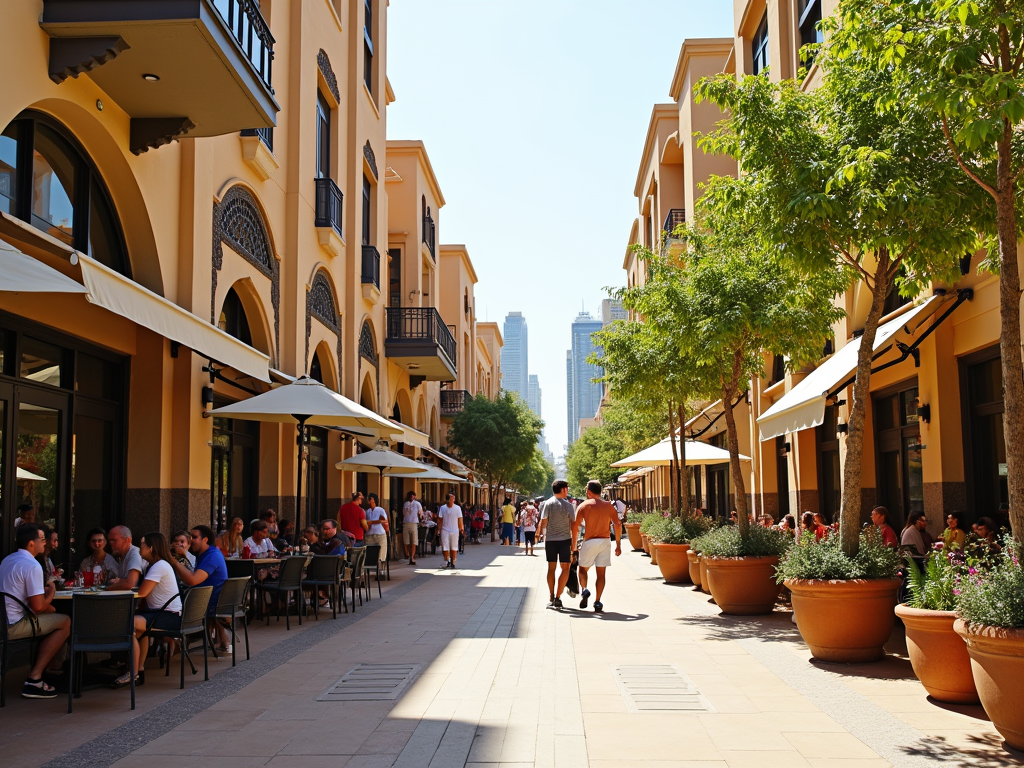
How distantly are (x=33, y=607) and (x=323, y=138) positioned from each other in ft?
48.4

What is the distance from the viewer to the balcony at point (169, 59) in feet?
27.4

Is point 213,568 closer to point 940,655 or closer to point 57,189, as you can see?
point 57,189

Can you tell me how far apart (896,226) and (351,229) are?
601 inches

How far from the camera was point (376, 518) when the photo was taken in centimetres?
1889

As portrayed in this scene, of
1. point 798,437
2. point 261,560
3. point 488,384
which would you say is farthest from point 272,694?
point 488,384

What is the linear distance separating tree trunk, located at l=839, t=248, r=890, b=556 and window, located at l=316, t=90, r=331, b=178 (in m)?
13.9

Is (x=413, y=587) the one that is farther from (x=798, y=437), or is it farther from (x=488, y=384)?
(x=488, y=384)

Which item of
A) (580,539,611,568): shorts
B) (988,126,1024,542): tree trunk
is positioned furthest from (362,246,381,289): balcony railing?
(988,126,1024,542): tree trunk

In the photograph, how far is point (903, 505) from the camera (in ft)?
45.0

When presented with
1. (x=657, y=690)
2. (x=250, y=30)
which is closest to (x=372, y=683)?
(x=657, y=690)

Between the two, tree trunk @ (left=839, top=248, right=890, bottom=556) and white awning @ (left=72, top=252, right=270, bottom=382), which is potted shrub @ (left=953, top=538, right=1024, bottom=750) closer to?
tree trunk @ (left=839, top=248, right=890, bottom=556)

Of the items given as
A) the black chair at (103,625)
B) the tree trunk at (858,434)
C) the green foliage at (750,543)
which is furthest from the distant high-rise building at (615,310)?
the black chair at (103,625)

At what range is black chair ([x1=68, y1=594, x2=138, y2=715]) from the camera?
7.09 metres

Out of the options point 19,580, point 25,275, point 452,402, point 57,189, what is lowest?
point 19,580
